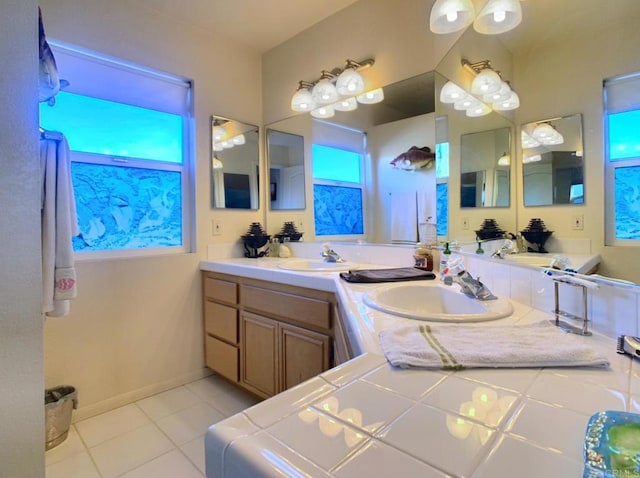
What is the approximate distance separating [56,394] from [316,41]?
9.03ft

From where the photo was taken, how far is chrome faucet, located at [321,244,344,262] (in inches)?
88.4

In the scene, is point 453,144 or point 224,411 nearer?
point 453,144

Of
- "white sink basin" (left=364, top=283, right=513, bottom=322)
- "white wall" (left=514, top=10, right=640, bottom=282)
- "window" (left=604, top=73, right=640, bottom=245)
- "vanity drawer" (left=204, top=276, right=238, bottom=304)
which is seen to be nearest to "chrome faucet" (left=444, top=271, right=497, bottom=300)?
"white sink basin" (left=364, top=283, right=513, bottom=322)

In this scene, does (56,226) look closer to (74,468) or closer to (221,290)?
(221,290)

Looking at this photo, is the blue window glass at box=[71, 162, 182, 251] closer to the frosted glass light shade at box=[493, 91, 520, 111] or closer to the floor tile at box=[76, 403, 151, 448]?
the floor tile at box=[76, 403, 151, 448]

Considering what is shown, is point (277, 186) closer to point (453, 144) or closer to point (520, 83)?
point (453, 144)

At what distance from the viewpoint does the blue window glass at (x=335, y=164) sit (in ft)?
7.25

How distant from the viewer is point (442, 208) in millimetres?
1803

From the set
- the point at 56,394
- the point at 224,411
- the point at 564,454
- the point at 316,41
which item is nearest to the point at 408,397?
the point at 564,454

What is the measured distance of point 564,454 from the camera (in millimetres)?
391

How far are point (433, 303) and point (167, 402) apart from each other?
5.91ft

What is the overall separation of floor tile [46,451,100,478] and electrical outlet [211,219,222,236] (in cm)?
145

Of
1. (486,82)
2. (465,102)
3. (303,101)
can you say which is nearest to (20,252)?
(486,82)

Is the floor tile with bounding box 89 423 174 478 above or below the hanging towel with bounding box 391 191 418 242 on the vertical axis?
below
